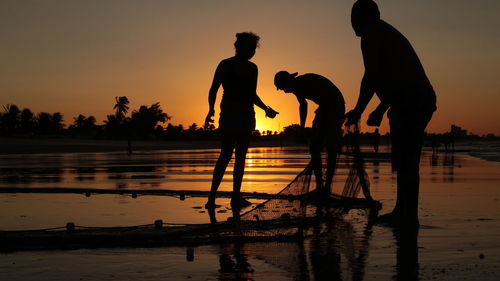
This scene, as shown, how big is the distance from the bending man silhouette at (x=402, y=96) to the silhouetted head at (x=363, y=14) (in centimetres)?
14

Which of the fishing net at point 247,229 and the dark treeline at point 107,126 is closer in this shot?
the fishing net at point 247,229

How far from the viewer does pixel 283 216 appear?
6148 mm

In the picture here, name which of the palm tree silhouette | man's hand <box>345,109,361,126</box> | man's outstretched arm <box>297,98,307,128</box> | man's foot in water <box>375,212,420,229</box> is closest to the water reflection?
man's foot in water <box>375,212,420,229</box>

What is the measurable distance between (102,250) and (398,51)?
135 inches

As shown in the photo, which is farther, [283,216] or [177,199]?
[177,199]

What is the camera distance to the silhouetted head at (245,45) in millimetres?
8328

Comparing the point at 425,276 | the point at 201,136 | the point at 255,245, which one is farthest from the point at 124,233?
the point at 201,136

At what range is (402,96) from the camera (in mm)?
6152

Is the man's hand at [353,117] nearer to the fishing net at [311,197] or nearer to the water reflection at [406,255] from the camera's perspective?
the fishing net at [311,197]

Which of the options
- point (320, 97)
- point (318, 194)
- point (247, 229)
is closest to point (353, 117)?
point (318, 194)

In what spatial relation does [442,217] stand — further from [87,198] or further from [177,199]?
[87,198]

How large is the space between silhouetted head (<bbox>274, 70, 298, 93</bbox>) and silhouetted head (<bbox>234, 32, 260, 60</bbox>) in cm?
62

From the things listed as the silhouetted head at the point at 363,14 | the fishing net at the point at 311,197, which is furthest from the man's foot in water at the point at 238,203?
the silhouetted head at the point at 363,14

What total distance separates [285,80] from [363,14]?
251cm
